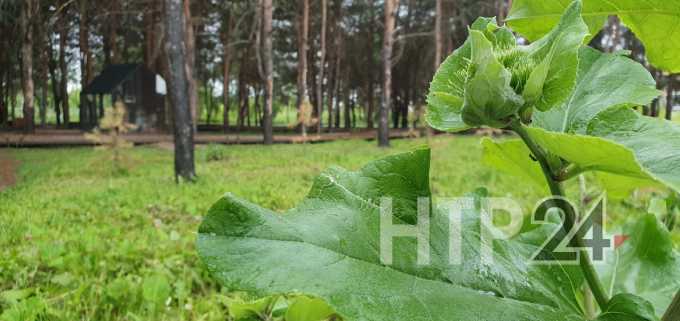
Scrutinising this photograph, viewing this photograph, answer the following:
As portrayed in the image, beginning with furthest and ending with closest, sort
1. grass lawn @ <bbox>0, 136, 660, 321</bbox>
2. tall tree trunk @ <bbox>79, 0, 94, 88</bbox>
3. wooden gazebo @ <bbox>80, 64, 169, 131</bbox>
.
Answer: wooden gazebo @ <bbox>80, 64, 169, 131</bbox>
tall tree trunk @ <bbox>79, 0, 94, 88</bbox>
grass lawn @ <bbox>0, 136, 660, 321</bbox>

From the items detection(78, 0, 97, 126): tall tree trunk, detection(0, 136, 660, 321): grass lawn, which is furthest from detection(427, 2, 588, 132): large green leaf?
detection(78, 0, 97, 126): tall tree trunk

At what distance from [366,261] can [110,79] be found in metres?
26.2

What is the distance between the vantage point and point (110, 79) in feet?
79.5

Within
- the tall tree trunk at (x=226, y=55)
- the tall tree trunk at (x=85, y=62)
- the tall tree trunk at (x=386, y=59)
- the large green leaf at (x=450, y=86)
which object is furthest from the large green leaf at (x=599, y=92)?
the tall tree trunk at (x=226, y=55)

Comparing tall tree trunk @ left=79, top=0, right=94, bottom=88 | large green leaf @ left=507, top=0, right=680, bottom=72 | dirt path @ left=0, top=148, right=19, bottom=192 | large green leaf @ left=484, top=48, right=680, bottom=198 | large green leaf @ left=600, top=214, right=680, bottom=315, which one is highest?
tall tree trunk @ left=79, top=0, right=94, bottom=88

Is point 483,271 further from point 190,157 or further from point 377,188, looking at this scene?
point 190,157

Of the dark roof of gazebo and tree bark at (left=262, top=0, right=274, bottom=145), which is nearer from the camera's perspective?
tree bark at (left=262, top=0, right=274, bottom=145)

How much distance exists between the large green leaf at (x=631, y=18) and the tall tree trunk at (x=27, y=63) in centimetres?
1998

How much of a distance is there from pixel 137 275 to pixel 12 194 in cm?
568

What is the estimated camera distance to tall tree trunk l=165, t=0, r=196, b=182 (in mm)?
8727

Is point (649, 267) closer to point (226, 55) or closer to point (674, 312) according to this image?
point (674, 312)

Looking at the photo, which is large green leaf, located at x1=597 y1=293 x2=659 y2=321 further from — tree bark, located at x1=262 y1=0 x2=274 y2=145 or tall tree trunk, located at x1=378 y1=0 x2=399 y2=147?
tree bark, located at x1=262 y1=0 x2=274 y2=145

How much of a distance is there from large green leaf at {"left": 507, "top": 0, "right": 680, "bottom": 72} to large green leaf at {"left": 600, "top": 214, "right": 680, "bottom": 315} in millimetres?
300

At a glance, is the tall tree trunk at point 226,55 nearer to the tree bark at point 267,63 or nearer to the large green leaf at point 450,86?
the tree bark at point 267,63
